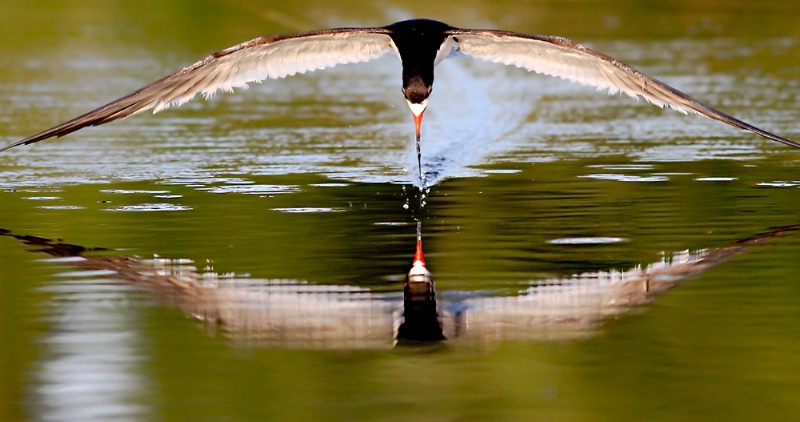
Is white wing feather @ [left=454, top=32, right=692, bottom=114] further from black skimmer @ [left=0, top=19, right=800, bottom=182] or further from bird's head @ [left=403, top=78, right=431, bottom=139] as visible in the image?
bird's head @ [left=403, top=78, right=431, bottom=139]

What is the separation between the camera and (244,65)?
1193cm

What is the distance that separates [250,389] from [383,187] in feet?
19.2

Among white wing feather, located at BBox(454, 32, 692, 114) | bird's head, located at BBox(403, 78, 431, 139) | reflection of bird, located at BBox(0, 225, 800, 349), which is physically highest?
white wing feather, located at BBox(454, 32, 692, 114)

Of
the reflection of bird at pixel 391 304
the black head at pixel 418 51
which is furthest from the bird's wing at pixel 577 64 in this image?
the reflection of bird at pixel 391 304

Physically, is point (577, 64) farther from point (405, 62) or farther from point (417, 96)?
point (417, 96)

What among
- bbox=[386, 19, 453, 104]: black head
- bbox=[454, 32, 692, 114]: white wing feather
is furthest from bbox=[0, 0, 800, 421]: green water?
bbox=[386, 19, 453, 104]: black head

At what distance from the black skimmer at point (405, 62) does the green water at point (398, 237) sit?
72 cm

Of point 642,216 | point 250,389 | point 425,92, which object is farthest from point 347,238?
point 250,389

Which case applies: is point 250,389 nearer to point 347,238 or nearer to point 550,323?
point 550,323

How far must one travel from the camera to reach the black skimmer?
438 inches

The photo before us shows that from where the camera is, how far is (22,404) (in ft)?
20.7

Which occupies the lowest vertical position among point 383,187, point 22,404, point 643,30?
point 22,404

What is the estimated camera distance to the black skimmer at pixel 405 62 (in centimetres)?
1113

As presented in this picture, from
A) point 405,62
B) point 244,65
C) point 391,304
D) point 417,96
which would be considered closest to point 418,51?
point 405,62
